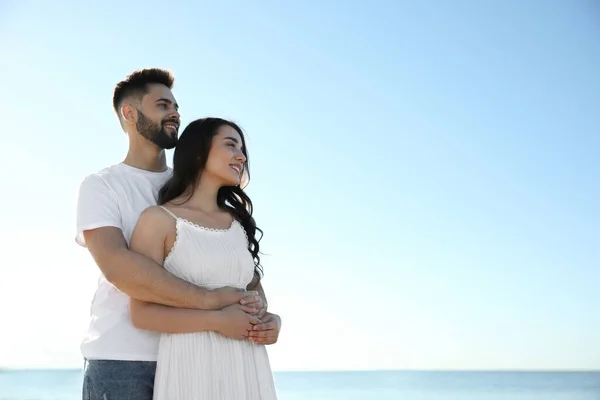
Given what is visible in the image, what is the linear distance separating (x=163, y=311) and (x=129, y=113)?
1.02m

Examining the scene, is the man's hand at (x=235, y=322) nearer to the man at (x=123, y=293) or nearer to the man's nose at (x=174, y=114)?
the man at (x=123, y=293)

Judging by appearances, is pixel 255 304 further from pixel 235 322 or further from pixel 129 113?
pixel 129 113

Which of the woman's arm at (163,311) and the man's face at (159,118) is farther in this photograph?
the man's face at (159,118)

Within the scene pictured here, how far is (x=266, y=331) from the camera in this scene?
8.98 feet

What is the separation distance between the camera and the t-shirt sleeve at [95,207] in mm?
2754

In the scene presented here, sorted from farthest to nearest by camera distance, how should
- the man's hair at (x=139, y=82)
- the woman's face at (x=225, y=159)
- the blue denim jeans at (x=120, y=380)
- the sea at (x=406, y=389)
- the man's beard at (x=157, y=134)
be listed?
the sea at (x=406, y=389) → the man's hair at (x=139, y=82) → the man's beard at (x=157, y=134) → the woman's face at (x=225, y=159) → the blue denim jeans at (x=120, y=380)

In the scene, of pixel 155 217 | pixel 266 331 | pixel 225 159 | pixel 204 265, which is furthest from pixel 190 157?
pixel 266 331

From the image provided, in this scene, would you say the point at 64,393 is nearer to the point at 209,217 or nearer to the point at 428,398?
the point at 428,398

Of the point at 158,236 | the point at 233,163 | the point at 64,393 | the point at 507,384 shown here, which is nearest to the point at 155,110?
the point at 233,163

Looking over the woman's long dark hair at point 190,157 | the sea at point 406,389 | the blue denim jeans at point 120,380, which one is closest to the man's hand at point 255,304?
the woman's long dark hair at point 190,157

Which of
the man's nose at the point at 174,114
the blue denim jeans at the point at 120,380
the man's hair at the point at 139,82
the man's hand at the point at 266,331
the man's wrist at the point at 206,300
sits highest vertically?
the man's hair at the point at 139,82

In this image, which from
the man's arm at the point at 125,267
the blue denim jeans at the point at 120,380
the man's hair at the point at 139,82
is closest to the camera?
the man's arm at the point at 125,267

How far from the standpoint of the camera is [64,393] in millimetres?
21750

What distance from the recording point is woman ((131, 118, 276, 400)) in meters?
2.63
